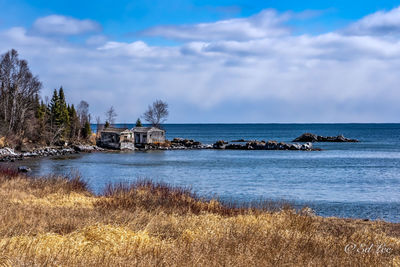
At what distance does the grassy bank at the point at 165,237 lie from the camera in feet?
27.4

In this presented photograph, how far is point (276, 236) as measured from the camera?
10.8 meters

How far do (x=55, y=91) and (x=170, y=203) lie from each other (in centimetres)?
7377

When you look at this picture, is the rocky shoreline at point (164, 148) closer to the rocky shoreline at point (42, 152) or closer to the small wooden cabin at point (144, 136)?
the rocky shoreline at point (42, 152)

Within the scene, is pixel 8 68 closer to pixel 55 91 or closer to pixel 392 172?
pixel 55 91

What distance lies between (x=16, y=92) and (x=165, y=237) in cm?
6940

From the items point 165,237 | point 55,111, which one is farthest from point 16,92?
point 165,237

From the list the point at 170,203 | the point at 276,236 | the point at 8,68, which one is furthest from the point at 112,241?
the point at 8,68

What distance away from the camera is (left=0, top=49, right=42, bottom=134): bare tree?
72750 mm

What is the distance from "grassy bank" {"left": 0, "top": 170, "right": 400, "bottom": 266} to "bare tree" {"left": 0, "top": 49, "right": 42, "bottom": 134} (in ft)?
196

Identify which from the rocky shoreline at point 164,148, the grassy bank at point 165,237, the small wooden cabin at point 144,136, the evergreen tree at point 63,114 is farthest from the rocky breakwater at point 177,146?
the grassy bank at point 165,237

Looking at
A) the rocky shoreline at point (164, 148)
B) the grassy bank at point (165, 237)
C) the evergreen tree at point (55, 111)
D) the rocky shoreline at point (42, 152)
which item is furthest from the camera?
the evergreen tree at point (55, 111)

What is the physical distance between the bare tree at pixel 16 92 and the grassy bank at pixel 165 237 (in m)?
59.9

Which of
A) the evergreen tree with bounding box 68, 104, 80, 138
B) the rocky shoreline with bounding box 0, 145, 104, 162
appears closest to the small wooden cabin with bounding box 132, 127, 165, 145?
the rocky shoreline with bounding box 0, 145, 104, 162

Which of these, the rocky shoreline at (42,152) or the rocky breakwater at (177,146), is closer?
the rocky shoreline at (42,152)
